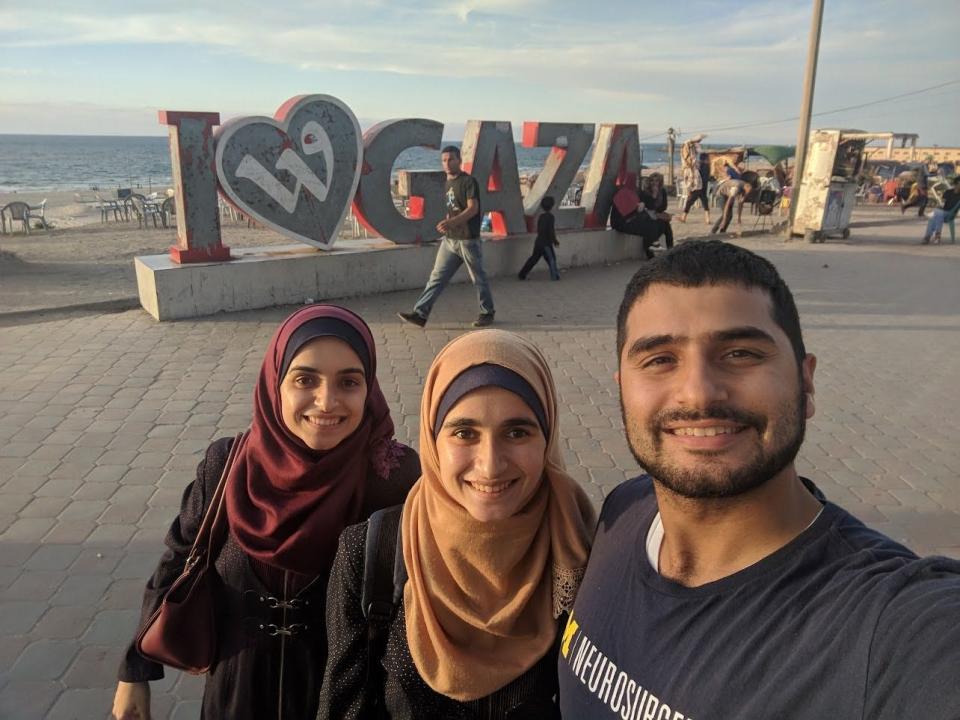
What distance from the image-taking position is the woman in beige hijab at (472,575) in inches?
63.5

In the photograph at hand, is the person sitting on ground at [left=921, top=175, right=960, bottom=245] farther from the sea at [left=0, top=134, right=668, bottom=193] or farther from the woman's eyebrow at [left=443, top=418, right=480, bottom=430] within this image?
the sea at [left=0, top=134, right=668, bottom=193]

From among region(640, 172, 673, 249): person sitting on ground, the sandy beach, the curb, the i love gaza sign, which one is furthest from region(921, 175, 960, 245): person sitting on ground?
the curb

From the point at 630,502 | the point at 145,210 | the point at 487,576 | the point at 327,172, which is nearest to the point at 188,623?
the point at 487,576

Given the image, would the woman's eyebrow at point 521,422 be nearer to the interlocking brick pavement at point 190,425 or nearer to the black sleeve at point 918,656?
the black sleeve at point 918,656

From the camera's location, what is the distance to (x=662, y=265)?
144 cm

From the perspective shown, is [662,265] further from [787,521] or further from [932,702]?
[932,702]

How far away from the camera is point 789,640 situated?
1.14m

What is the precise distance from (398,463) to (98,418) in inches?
181

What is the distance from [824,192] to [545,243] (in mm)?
8049

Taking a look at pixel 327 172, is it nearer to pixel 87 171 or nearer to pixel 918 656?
pixel 918 656

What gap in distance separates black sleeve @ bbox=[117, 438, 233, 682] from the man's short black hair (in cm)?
144

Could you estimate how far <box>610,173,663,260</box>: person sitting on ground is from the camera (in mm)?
12680

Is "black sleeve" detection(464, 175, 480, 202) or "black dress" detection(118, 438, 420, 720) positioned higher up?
"black sleeve" detection(464, 175, 480, 202)

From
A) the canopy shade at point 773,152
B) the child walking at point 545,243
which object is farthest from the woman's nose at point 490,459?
the canopy shade at point 773,152
